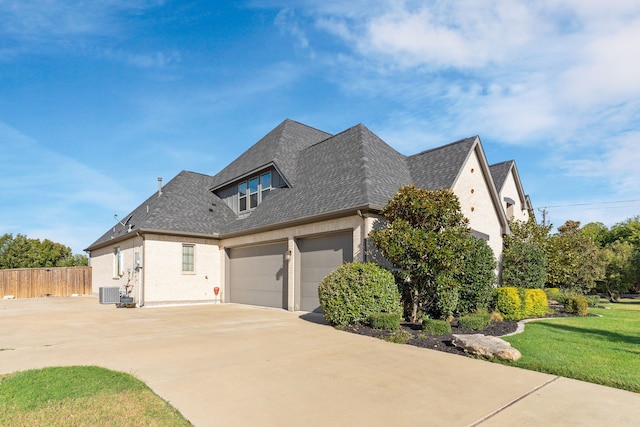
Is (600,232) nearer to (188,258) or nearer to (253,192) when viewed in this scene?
(253,192)

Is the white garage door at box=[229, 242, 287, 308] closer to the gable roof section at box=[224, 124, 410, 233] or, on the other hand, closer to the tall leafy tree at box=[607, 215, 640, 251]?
→ the gable roof section at box=[224, 124, 410, 233]

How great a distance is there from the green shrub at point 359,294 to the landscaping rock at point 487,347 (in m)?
2.73

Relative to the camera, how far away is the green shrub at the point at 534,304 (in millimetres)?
12727

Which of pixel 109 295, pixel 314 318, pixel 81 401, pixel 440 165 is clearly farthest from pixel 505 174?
pixel 81 401

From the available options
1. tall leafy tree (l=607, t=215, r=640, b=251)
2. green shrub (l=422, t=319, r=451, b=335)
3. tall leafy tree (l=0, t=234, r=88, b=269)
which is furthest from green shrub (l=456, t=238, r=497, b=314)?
tall leafy tree (l=0, t=234, r=88, b=269)

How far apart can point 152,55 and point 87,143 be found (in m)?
5.57

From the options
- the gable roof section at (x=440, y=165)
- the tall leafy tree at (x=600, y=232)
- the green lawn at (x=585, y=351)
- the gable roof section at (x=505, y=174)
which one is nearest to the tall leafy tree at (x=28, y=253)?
the gable roof section at (x=440, y=165)

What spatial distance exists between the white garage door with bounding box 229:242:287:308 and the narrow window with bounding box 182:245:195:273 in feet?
6.28

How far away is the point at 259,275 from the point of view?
1720 centimetres

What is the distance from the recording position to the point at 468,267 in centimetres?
1209

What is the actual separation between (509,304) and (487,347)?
5.94 metres

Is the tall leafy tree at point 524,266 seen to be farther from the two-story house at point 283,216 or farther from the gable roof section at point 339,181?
the gable roof section at point 339,181

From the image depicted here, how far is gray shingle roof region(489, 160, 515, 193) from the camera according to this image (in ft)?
76.6

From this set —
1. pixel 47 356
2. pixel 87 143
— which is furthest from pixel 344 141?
pixel 47 356
